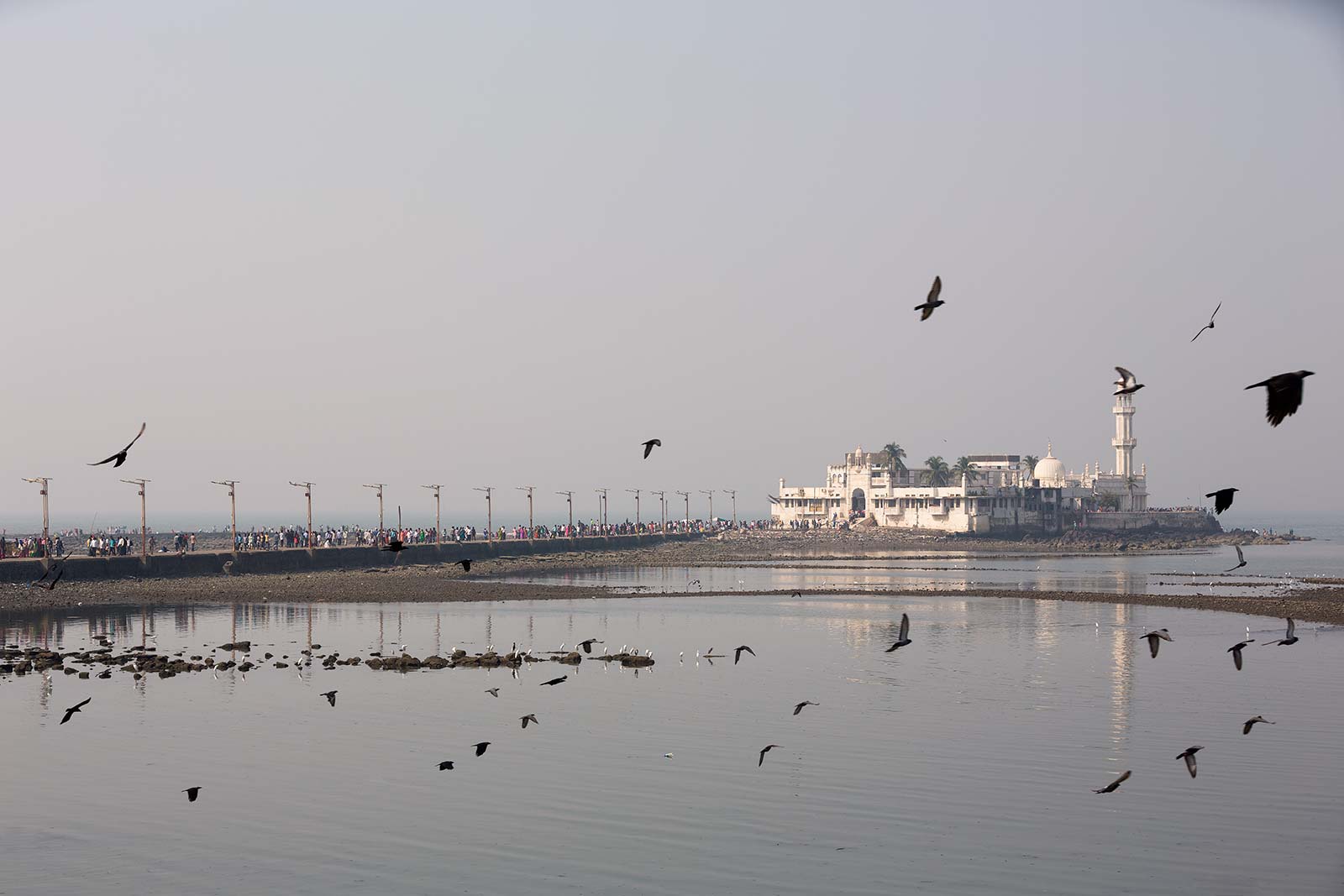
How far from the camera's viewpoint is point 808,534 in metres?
163

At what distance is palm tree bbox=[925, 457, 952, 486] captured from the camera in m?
175

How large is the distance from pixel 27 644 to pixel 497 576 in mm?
44895

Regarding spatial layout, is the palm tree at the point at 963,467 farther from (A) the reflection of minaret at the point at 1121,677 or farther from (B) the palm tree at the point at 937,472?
(A) the reflection of minaret at the point at 1121,677

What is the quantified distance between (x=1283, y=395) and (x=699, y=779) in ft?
45.3

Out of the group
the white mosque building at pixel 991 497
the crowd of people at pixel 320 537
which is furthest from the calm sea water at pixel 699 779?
the white mosque building at pixel 991 497

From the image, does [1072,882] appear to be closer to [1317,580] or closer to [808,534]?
[1317,580]

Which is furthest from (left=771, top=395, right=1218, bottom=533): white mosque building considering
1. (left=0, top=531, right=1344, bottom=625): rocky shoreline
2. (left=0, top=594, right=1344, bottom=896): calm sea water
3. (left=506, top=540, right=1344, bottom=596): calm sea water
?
(left=0, top=594, right=1344, bottom=896): calm sea water

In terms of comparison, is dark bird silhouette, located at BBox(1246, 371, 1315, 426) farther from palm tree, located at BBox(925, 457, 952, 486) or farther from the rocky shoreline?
palm tree, located at BBox(925, 457, 952, 486)

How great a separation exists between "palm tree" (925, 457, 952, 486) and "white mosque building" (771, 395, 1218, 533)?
27 centimetres

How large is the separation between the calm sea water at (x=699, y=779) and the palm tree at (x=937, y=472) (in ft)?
441

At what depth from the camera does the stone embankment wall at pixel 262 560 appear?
2788 inches

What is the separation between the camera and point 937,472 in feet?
579

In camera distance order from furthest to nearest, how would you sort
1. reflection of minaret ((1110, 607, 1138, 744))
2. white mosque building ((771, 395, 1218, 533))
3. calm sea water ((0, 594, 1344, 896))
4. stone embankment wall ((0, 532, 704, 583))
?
white mosque building ((771, 395, 1218, 533))
stone embankment wall ((0, 532, 704, 583))
reflection of minaret ((1110, 607, 1138, 744))
calm sea water ((0, 594, 1344, 896))

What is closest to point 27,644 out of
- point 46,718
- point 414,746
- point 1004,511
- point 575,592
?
point 46,718
